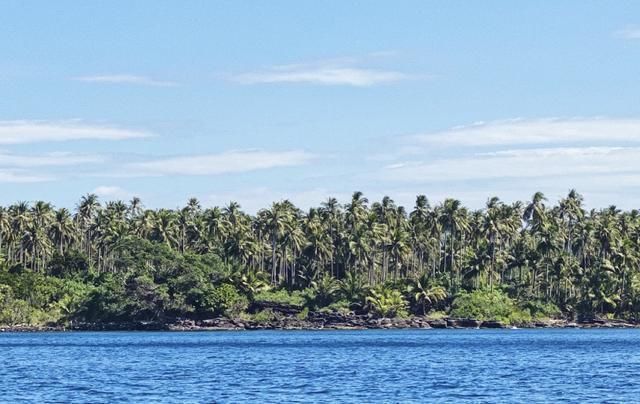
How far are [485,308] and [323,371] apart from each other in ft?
310

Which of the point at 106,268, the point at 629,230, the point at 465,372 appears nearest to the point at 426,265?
the point at 629,230

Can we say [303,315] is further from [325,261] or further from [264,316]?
[325,261]

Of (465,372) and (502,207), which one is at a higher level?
(502,207)

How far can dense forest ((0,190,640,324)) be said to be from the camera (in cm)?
15775

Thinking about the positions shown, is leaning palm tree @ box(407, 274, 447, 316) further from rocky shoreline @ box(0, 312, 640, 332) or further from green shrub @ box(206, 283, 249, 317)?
green shrub @ box(206, 283, 249, 317)

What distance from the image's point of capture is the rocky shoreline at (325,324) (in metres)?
157

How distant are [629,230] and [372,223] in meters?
42.8

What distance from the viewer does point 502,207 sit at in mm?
182375

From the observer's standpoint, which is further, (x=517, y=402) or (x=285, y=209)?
(x=285, y=209)

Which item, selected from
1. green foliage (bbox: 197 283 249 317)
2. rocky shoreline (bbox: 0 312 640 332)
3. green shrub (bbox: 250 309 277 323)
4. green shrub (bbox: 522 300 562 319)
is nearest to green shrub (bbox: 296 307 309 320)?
rocky shoreline (bbox: 0 312 640 332)

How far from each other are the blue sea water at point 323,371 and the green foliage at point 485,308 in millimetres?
42070

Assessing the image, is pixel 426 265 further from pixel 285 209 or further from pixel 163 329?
pixel 163 329

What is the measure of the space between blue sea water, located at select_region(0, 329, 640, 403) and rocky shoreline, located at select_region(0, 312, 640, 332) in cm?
3535

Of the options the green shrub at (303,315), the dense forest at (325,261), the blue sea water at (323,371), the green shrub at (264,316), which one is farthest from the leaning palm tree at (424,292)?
the blue sea water at (323,371)
